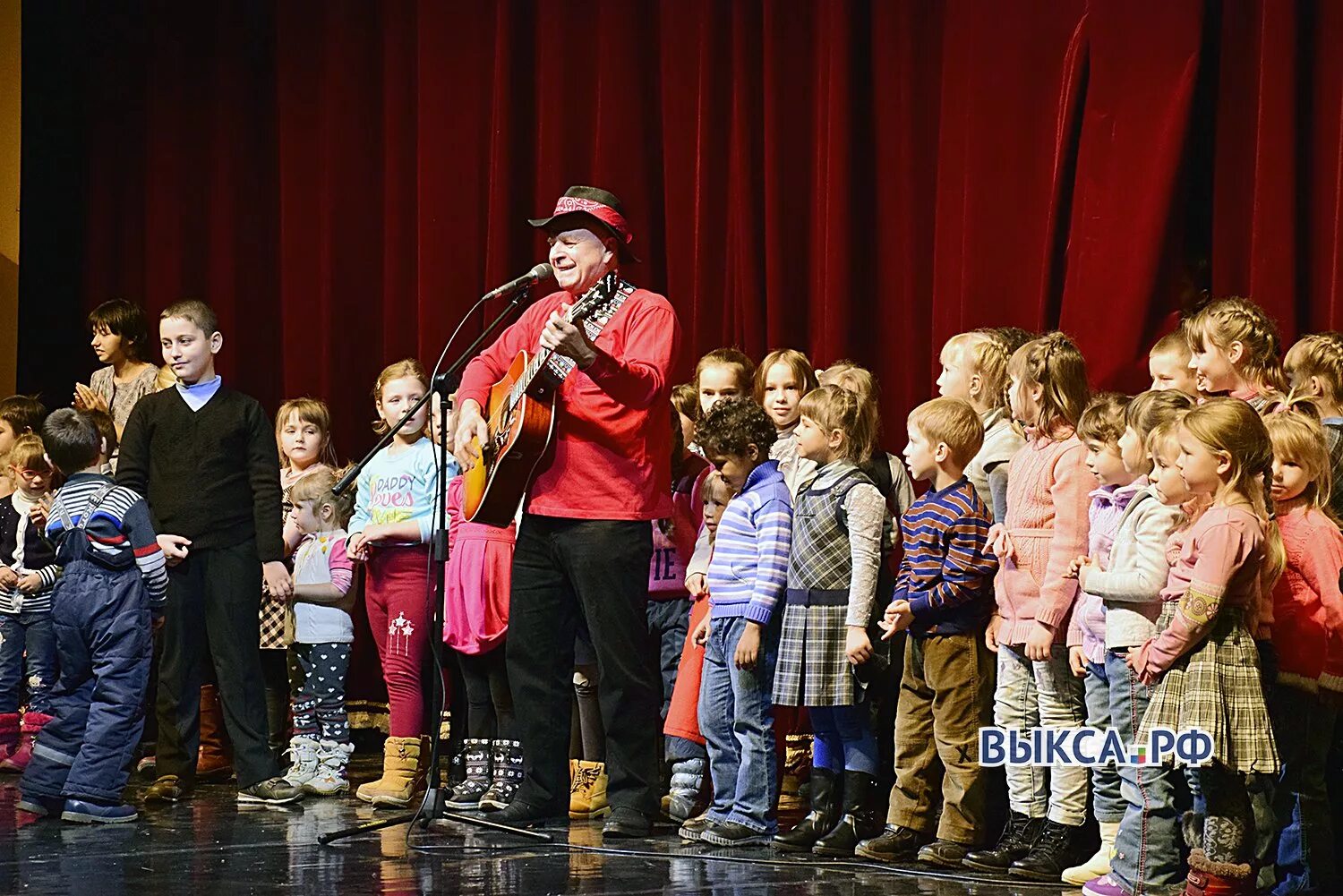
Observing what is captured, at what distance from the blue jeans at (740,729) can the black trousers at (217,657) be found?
1583mm

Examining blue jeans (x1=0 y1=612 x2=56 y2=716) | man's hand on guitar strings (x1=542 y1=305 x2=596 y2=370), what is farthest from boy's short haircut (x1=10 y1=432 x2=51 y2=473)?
Result: man's hand on guitar strings (x1=542 y1=305 x2=596 y2=370)

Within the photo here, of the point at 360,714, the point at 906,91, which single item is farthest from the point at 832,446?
the point at 360,714

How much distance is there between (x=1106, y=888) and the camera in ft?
12.8

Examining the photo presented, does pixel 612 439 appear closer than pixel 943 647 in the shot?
No

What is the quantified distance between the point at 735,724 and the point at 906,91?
93.9 inches

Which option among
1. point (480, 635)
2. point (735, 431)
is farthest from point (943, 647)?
point (480, 635)

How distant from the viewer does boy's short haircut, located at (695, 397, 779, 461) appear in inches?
193

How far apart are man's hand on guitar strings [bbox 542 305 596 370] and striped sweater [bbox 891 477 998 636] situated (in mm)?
995

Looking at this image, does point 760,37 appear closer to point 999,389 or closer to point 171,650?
point 999,389

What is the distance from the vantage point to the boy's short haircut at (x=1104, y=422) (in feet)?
13.8

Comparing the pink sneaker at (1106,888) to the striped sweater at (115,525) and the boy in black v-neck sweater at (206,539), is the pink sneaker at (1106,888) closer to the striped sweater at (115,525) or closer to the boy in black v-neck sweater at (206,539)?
the boy in black v-neck sweater at (206,539)

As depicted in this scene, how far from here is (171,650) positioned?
5.58m

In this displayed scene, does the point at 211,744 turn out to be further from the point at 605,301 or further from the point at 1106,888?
the point at 1106,888

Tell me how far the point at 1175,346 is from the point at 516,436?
1830 millimetres
